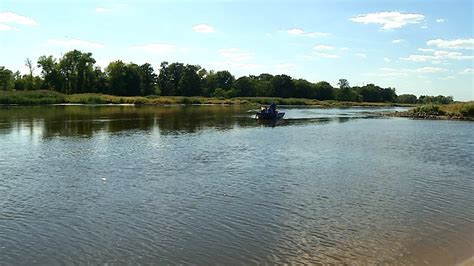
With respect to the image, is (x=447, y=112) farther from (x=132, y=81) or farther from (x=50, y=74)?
(x=50, y=74)

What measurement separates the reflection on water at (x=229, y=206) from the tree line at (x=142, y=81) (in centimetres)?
11259

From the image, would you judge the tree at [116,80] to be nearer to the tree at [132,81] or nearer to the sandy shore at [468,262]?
the tree at [132,81]

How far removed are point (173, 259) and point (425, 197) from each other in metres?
11.6

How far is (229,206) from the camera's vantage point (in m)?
16.2

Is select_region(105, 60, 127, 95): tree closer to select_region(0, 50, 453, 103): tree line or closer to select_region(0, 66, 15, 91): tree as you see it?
select_region(0, 50, 453, 103): tree line

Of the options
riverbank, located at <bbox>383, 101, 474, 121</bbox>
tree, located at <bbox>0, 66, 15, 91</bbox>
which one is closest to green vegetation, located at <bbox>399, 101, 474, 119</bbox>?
riverbank, located at <bbox>383, 101, 474, 121</bbox>

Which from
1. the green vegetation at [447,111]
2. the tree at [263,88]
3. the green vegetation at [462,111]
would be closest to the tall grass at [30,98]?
the green vegetation at [447,111]

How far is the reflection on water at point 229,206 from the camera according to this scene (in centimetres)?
1176

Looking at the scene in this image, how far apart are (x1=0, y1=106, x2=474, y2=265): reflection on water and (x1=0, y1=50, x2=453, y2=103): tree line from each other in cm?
11259

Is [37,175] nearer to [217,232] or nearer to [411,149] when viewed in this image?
[217,232]

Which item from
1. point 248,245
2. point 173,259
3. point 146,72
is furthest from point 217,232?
point 146,72

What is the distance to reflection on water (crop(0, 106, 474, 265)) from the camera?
463 inches

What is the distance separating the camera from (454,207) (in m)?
16.8

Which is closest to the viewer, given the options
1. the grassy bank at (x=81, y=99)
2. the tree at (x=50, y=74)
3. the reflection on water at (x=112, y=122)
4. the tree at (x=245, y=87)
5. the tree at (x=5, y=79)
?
the reflection on water at (x=112, y=122)
